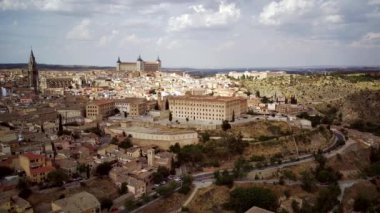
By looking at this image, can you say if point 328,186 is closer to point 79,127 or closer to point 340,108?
point 79,127

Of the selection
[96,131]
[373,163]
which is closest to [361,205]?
[373,163]

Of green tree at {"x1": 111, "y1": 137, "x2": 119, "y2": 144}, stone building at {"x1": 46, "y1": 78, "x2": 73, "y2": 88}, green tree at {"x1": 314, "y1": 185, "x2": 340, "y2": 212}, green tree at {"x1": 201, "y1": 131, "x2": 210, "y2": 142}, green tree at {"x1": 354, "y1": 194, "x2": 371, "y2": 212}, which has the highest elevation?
stone building at {"x1": 46, "y1": 78, "x2": 73, "y2": 88}

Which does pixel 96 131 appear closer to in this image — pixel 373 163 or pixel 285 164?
pixel 285 164

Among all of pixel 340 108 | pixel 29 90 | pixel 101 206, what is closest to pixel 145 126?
pixel 101 206

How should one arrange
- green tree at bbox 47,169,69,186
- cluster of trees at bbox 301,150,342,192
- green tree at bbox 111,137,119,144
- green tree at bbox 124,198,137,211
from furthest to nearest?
green tree at bbox 111,137,119,144 < cluster of trees at bbox 301,150,342,192 < green tree at bbox 47,169,69,186 < green tree at bbox 124,198,137,211

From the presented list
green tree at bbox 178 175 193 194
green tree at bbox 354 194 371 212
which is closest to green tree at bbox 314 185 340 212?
green tree at bbox 354 194 371 212

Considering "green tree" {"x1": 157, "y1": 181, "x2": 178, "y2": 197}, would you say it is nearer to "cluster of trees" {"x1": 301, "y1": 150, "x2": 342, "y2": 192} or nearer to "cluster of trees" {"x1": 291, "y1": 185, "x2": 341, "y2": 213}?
"cluster of trees" {"x1": 291, "y1": 185, "x2": 341, "y2": 213}

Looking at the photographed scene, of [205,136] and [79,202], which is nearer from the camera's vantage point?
[79,202]
